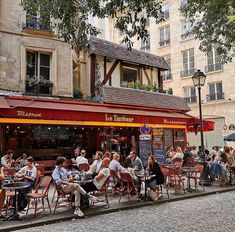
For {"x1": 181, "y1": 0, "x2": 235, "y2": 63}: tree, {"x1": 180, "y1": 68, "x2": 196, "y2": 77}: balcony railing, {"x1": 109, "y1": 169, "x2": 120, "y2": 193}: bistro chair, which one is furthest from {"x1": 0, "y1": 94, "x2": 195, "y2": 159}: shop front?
{"x1": 180, "y1": 68, "x2": 196, "y2": 77}: balcony railing

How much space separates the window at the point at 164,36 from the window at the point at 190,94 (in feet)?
17.8

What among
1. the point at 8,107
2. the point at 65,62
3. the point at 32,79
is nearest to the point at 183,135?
the point at 65,62

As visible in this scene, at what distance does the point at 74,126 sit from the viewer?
15.5 meters

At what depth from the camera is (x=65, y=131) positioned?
1536 cm

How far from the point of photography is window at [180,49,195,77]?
29203 mm

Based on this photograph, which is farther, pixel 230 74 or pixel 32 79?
pixel 230 74

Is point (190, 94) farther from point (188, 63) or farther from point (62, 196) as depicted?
point (62, 196)

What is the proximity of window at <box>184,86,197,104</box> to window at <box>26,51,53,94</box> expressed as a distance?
1714cm

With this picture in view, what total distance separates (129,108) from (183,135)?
588 cm

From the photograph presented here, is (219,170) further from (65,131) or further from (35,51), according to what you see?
(35,51)

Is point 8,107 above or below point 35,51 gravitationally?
below

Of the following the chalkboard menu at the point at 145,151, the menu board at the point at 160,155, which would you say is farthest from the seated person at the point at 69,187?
the menu board at the point at 160,155

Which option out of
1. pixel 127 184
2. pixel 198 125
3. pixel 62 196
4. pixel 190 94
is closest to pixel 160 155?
pixel 198 125

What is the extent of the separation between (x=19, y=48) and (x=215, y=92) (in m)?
18.6
